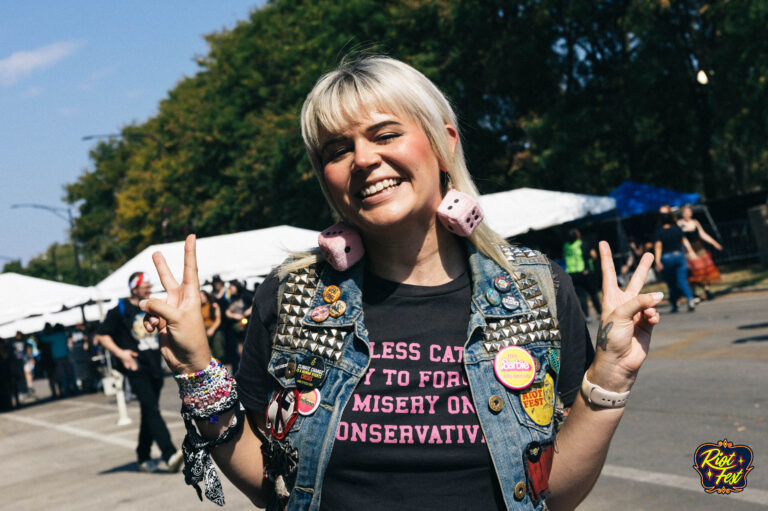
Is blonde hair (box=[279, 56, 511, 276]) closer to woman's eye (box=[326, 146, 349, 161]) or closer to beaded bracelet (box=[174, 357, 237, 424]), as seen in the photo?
woman's eye (box=[326, 146, 349, 161])

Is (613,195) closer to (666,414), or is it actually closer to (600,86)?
(600,86)

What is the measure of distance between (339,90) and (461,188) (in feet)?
1.43

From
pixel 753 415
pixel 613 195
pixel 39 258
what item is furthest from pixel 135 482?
pixel 39 258

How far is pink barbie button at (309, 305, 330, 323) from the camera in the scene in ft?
6.67

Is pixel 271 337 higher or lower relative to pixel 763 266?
higher

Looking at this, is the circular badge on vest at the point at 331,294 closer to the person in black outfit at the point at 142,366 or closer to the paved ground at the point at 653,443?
the paved ground at the point at 653,443

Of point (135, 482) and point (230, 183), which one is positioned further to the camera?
point (230, 183)

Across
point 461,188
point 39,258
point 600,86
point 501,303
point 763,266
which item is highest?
point 39,258

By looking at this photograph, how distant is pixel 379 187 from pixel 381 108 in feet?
0.67

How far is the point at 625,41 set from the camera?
26016 mm

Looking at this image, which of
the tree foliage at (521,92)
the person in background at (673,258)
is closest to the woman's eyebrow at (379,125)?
the person in background at (673,258)

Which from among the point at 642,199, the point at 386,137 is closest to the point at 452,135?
the point at 386,137

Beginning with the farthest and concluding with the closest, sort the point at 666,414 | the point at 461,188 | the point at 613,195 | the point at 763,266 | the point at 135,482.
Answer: the point at 613,195 → the point at 763,266 → the point at 135,482 → the point at 666,414 → the point at 461,188

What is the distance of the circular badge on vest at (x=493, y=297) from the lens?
6.63ft
